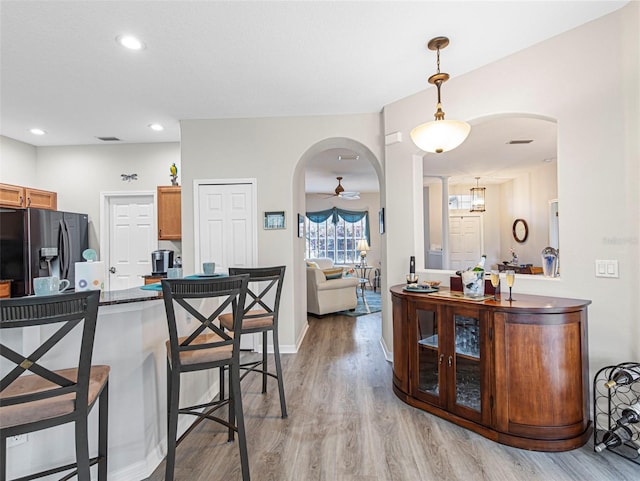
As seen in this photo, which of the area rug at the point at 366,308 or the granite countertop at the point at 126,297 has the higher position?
the granite countertop at the point at 126,297

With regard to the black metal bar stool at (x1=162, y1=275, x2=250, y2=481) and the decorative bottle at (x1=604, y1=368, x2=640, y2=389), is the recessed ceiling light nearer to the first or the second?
the black metal bar stool at (x1=162, y1=275, x2=250, y2=481)

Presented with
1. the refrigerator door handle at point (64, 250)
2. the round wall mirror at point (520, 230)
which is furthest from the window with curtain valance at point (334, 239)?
the refrigerator door handle at point (64, 250)

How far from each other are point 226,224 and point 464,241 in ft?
22.0

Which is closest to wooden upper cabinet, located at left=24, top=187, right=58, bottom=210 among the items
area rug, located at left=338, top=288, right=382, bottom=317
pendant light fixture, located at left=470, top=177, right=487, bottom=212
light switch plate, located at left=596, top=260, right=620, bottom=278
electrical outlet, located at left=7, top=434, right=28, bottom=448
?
electrical outlet, located at left=7, top=434, right=28, bottom=448

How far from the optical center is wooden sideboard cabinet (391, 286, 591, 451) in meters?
2.07

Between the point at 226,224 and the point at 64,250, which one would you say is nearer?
the point at 226,224

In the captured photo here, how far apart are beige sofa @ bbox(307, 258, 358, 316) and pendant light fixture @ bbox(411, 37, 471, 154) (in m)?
3.47

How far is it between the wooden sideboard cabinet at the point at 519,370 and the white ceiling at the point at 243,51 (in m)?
1.95

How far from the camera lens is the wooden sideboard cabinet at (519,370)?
2066 millimetres

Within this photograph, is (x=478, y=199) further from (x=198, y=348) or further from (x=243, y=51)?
(x=198, y=348)

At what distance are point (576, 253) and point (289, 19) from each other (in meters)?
2.60

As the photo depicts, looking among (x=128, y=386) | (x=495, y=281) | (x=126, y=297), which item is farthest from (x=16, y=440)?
(x=495, y=281)

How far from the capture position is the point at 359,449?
2105mm

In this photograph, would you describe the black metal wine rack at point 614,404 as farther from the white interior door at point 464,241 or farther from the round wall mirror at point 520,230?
the white interior door at point 464,241
